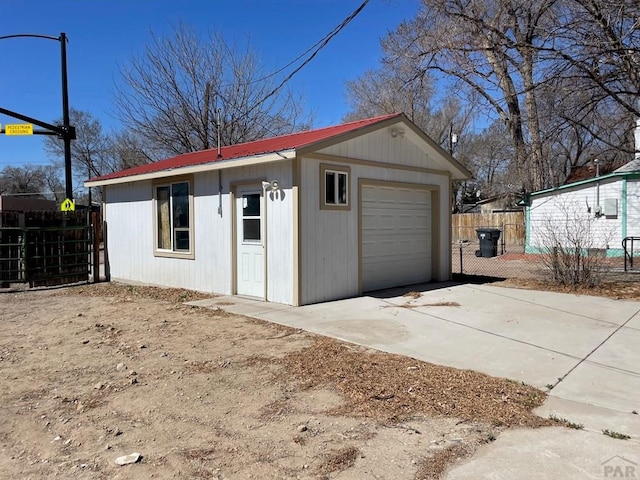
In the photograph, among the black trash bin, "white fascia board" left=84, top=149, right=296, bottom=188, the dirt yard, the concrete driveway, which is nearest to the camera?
the dirt yard

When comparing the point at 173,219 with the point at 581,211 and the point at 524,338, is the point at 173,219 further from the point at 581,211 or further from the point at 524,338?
the point at 581,211

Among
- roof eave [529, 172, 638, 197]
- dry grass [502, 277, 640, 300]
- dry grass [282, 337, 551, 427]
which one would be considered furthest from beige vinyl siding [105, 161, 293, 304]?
roof eave [529, 172, 638, 197]

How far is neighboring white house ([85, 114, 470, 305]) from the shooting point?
8609 mm

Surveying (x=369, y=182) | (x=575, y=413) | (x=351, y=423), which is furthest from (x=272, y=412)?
(x=369, y=182)

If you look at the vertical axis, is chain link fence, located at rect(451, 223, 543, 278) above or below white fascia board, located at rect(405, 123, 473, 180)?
below

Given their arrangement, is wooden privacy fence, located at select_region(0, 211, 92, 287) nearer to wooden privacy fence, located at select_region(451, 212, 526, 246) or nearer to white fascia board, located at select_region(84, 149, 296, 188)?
white fascia board, located at select_region(84, 149, 296, 188)

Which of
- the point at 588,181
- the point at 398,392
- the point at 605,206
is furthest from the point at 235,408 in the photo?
the point at 588,181

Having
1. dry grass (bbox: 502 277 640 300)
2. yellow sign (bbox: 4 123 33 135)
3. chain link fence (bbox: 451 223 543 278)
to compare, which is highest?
yellow sign (bbox: 4 123 33 135)

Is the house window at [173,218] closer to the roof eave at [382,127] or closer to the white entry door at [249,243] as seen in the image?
the white entry door at [249,243]

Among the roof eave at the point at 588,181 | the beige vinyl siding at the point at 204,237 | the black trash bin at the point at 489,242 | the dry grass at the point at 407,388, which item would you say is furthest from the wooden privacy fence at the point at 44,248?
the roof eave at the point at 588,181

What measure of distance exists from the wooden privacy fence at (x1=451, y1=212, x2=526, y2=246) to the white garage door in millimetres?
13233

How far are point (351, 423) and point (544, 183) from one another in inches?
912

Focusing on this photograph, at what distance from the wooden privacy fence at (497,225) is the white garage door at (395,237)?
13.2 metres

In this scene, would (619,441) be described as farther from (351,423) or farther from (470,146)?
(470,146)
